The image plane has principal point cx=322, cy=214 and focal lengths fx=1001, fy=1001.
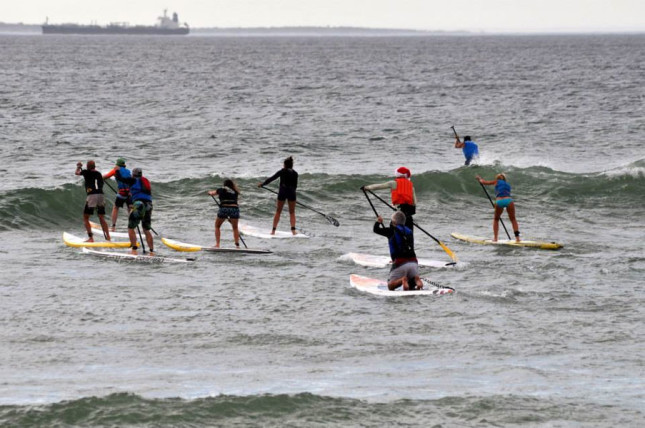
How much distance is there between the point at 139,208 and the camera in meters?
19.0

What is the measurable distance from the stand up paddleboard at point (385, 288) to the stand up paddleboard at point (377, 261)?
1.47 meters

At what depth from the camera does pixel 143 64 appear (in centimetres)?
12081

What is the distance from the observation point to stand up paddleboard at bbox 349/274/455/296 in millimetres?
15875

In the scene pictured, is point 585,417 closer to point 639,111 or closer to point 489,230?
point 489,230

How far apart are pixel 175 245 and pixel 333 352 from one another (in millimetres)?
7819

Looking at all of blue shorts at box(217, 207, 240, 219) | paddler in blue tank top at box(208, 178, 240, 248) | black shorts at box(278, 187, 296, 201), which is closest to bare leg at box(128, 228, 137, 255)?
paddler in blue tank top at box(208, 178, 240, 248)

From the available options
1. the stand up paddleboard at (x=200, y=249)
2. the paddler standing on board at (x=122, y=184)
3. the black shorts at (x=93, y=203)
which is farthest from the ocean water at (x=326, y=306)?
the paddler standing on board at (x=122, y=184)

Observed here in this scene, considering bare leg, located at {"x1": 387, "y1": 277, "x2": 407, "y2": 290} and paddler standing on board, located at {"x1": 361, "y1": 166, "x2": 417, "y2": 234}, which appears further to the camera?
paddler standing on board, located at {"x1": 361, "y1": 166, "x2": 417, "y2": 234}

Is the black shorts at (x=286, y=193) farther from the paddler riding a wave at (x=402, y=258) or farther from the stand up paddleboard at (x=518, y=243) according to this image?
the paddler riding a wave at (x=402, y=258)

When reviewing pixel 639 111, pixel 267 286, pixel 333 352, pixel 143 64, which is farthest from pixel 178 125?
pixel 143 64

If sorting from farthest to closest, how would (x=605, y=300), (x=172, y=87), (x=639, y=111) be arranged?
(x=172, y=87) < (x=639, y=111) < (x=605, y=300)

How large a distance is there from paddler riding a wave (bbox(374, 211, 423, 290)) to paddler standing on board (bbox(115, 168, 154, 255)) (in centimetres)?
544

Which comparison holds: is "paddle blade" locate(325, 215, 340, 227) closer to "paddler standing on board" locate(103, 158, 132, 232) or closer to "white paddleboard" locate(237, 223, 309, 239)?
"white paddleboard" locate(237, 223, 309, 239)

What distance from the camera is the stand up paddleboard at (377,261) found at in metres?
18.5
